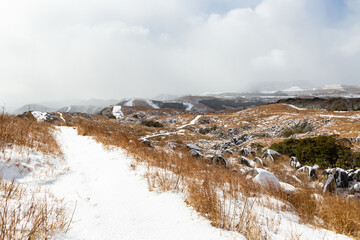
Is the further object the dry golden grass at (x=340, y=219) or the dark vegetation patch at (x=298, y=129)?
the dark vegetation patch at (x=298, y=129)

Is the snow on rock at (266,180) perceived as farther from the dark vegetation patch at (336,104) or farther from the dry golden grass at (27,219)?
the dark vegetation patch at (336,104)

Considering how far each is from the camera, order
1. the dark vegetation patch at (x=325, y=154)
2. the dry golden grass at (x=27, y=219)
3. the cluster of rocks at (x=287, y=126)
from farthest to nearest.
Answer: the cluster of rocks at (x=287, y=126), the dark vegetation patch at (x=325, y=154), the dry golden grass at (x=27, y=219)

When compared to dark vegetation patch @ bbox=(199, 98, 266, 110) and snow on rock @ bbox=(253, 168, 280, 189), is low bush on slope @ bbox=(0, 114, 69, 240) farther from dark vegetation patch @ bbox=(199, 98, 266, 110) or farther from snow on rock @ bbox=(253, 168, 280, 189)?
dark vegetation patch @ bbox=(199, 98, 266, 110)

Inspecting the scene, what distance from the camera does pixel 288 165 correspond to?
33.6 ft

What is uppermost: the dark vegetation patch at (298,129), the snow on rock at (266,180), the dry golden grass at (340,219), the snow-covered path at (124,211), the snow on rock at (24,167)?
the snow on rock at (24,167)

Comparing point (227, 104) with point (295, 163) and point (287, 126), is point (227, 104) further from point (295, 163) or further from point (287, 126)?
point (295, 163)

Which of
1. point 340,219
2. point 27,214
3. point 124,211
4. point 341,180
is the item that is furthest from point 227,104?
point 27,214

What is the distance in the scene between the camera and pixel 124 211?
265 centimetres

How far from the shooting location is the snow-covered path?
83.2 inches

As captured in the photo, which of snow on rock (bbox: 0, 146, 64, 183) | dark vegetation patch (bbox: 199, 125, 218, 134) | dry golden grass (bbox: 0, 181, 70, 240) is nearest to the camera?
dry golden grass (bbox: 0, 181, 70, 240)

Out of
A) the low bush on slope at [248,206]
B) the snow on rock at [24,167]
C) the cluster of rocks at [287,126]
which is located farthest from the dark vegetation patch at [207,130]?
the snow on rock at [24,167]

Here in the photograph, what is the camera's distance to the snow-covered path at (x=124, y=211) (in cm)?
211

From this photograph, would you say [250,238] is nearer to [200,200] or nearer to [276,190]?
[200,200]

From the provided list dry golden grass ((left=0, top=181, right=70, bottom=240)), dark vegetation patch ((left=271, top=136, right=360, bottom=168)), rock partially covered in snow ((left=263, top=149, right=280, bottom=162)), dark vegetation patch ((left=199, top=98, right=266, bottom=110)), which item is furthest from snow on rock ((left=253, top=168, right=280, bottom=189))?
dark vegetation patch ((left=199, top=98, right=266, bottom=110))
